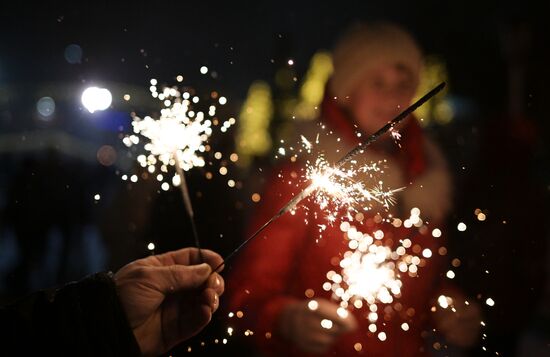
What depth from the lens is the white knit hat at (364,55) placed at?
7.53ft

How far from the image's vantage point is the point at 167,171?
2.90 meters

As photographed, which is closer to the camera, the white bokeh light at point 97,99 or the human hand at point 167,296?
the human hand at point 167,296

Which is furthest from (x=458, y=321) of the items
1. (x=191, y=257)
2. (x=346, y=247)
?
(x=191, y=257)

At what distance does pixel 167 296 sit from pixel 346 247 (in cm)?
74

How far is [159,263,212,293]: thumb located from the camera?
177 cm

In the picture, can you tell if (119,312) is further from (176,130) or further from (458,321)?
(458,321)

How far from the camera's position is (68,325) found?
1.48 meters

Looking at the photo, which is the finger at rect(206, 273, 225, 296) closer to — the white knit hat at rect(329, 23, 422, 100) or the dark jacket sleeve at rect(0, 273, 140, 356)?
the dark jacket sleeve at rect(0, 273, 140, 356)

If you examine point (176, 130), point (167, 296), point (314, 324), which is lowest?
point (314, 324)

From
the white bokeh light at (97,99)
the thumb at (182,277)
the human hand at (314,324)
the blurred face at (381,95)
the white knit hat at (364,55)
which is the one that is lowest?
the human hand at (314,324)

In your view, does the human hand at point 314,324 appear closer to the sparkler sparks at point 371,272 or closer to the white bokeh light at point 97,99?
the sparkler sparks at point 371,272

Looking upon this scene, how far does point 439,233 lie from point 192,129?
124 centimetres

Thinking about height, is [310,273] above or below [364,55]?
below

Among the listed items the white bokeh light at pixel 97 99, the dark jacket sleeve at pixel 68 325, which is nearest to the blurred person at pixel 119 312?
the dark jacket sleeve at pixel 68 325
